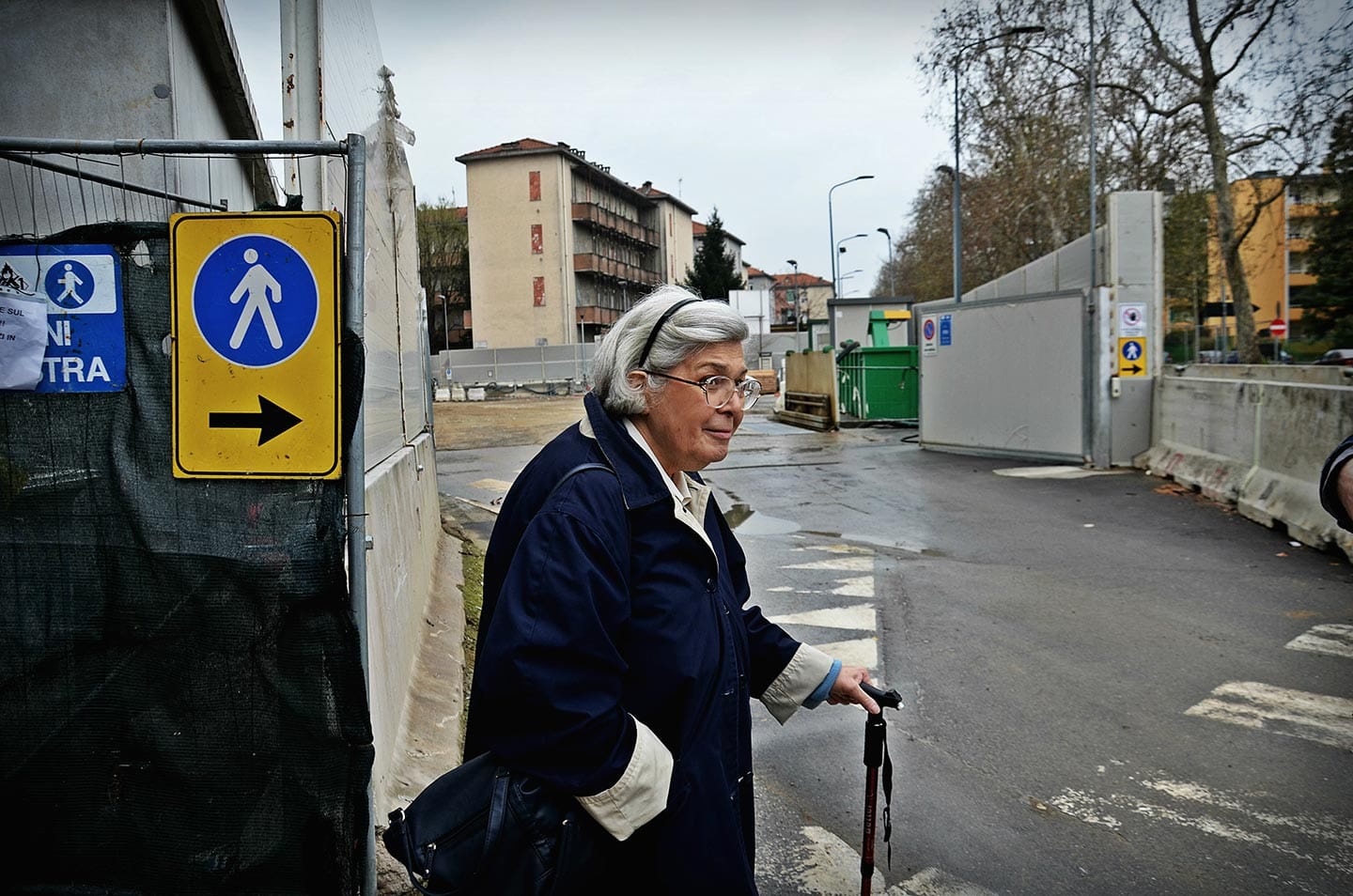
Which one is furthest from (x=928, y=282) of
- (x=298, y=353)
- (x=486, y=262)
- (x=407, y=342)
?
(x=298, y=353)

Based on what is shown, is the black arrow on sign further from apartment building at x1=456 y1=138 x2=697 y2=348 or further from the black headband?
apartment building at x1=456 y1=138 x2=697 y2=348

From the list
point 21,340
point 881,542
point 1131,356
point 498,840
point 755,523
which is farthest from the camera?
point 1131,356

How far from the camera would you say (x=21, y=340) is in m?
2.62

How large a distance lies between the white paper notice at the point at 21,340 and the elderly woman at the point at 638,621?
1326 millimetres

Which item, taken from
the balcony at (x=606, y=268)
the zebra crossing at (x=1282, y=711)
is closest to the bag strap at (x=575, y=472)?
the zebra crossing at (x=1282, y=711)

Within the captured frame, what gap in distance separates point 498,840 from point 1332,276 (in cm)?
5846

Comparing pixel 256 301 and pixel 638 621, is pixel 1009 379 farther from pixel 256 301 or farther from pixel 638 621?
pixel 638 621

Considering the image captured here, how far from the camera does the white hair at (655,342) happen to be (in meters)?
2.44

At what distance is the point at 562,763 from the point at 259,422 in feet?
4.43

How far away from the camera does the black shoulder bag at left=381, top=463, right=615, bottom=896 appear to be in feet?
6.31

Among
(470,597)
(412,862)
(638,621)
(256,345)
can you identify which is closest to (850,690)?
(638,621)

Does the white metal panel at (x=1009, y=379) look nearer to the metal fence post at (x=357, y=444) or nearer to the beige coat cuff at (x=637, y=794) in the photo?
the metal fence post at (x=357, y=444)

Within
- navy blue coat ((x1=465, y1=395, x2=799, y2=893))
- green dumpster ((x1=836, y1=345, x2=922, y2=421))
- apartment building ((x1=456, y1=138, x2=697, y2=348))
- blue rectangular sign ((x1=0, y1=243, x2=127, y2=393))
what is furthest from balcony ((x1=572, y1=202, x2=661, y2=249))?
navy blue coat ((x1=465, y1=395, x2=799, y2=893))

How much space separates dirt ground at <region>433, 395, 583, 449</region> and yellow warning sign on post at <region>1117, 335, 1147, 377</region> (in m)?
10.7
